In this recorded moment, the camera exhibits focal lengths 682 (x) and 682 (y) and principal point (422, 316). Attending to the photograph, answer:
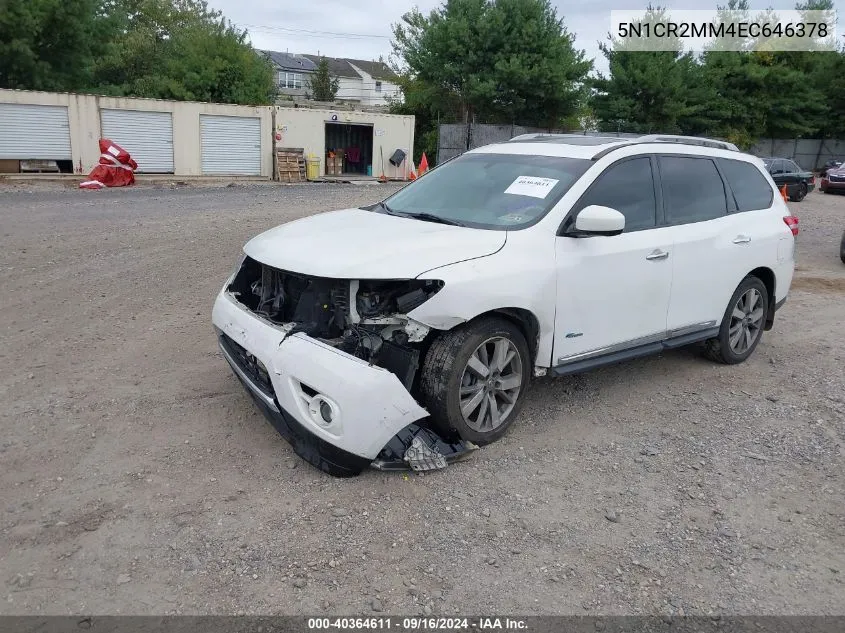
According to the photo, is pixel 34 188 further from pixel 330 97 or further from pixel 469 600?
pixel 330 97

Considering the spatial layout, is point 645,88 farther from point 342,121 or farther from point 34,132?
point 34,132

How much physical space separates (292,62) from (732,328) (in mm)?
80197

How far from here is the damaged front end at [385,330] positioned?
363 centimetres

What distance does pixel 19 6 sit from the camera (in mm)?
23969

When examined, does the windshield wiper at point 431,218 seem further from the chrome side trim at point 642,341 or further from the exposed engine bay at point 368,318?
the chrome side trim at point 642,341

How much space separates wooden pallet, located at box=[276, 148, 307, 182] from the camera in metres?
25.5

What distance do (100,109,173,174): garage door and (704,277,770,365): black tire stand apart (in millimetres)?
21476

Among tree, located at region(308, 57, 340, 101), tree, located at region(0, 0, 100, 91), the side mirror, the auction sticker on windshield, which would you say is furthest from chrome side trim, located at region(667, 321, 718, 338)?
tree, located at region(308, 57, 340, 101)

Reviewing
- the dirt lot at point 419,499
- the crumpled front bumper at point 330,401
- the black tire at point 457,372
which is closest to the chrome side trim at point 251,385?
the crumpled front bumper at point 330,401

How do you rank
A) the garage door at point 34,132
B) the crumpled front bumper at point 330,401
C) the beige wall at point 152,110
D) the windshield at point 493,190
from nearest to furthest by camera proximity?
the crumpled front bumper at point 330,401
the windshield at point 493,190
the garage door at point 34,132
the beige wall at point 152,110

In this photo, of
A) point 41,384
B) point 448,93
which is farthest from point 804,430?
point 448,93

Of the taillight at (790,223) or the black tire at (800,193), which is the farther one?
the black tire at (800,193)

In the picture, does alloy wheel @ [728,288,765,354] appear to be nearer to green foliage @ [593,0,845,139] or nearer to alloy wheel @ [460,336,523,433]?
alloy wheel @ [460,336,523,433]

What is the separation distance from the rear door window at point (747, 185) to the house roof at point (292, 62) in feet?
246
